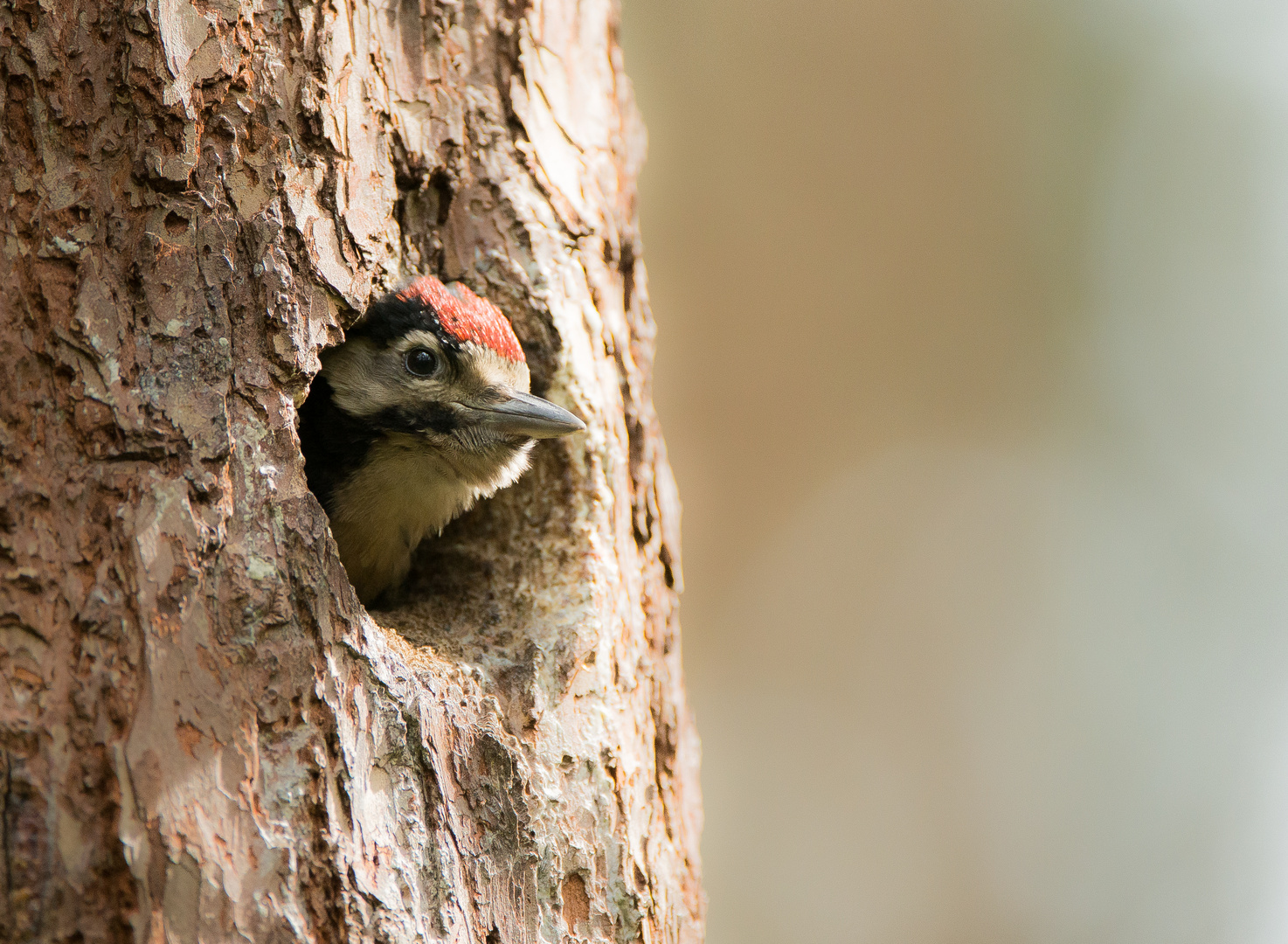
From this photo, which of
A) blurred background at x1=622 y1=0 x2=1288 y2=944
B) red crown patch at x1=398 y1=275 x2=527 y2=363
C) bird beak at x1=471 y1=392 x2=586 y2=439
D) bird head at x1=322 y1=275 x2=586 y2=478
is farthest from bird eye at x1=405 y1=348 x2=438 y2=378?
blurred background at x1=622 y1=0 x2=1288 y2=944

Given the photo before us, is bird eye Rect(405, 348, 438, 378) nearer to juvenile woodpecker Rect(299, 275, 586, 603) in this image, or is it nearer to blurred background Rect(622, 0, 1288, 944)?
juvenile woodpecker Rect(299, 275, 586, 603)

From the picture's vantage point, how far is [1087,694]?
604 cm

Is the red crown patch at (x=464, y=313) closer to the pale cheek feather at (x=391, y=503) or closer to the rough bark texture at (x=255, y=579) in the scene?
the rough bark texture at (x=255, y=579)

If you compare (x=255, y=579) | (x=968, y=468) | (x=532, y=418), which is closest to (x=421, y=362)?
(x=532, y=418)

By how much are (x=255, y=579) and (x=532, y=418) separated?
33.6 inches

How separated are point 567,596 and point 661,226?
3509mm

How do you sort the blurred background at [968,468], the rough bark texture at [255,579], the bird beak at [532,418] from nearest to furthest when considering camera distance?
the rough bark texture at [255,579]
the bird beak at [532,418]
the blurred background at [968,468]

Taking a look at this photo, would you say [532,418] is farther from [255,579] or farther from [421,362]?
[255,579]

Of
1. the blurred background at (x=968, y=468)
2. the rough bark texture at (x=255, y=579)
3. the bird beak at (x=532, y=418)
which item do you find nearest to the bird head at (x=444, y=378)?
the bird beak at (x=532, y=418)

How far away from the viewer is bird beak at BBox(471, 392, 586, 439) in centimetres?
238

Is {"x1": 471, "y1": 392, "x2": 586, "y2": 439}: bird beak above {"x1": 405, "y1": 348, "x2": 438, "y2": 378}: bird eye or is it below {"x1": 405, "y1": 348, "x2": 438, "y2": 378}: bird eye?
below

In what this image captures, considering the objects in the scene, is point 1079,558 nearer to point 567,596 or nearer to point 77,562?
point 567,596

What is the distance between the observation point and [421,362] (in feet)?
8.32

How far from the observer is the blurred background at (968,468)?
17.6ft
